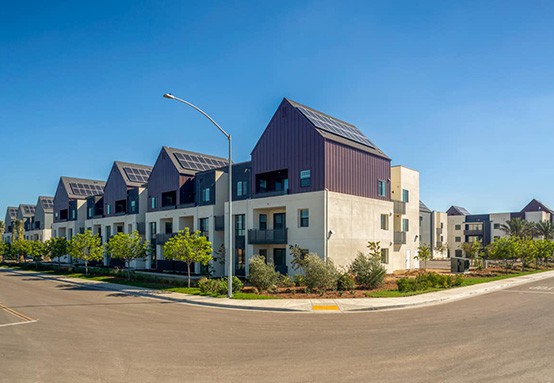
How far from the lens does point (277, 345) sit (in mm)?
12008

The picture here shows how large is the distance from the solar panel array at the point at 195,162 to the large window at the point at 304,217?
1709 cm

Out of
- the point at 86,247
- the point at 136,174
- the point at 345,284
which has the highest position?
the point at 136,174

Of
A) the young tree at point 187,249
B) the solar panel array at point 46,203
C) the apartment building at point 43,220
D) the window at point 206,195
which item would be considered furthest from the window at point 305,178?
the solar panel array at point 46,203

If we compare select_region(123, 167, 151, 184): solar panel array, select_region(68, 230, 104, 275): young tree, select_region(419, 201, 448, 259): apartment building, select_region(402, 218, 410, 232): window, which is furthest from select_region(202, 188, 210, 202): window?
select_region(419, 201, 448, 259): apartment building

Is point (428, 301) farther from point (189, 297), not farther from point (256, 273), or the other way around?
point (189, 297)

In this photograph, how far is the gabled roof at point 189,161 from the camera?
4177 cm

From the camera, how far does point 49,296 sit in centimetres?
2475

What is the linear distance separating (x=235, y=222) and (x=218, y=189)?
387 centimetres

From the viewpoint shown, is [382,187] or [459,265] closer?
[382,187]

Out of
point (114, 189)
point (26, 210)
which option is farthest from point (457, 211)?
point (26, 210)

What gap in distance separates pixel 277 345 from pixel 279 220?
21326 millimetres

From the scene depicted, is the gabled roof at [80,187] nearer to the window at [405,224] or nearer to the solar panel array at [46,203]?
the solar panel array at [46,203]

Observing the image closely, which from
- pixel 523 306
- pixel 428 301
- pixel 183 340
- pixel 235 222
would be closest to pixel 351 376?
pixel 183 340

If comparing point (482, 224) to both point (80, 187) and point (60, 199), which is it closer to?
point (80, 187)
